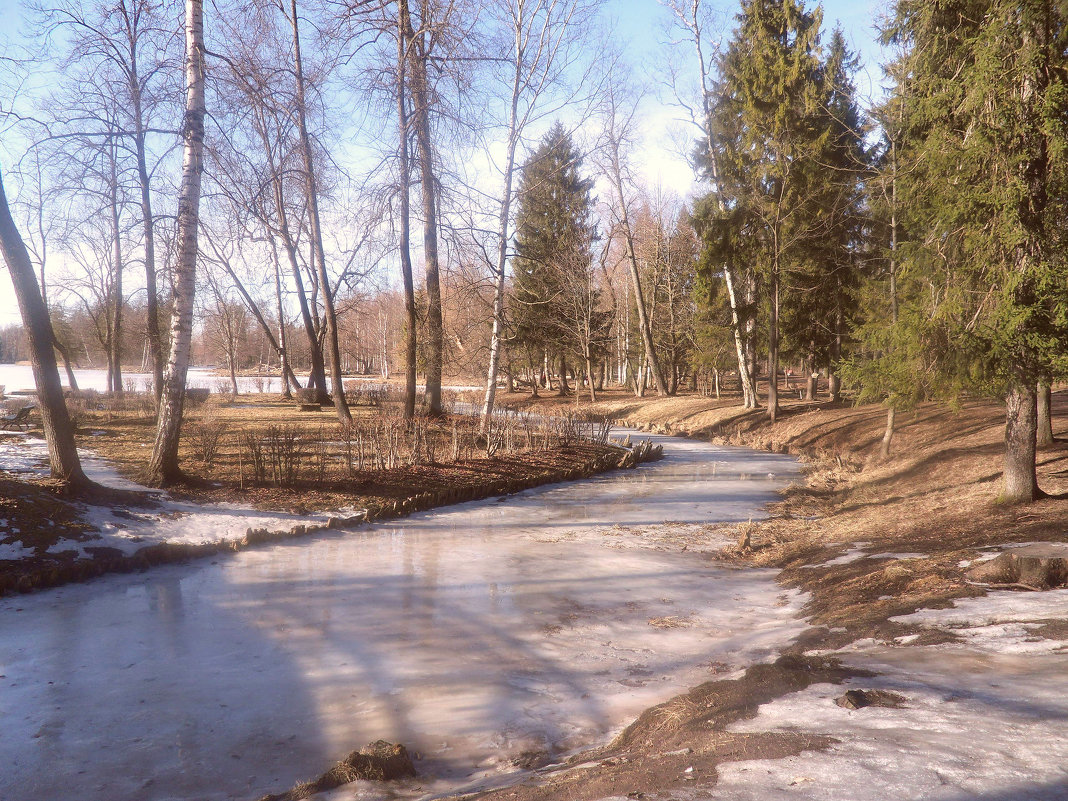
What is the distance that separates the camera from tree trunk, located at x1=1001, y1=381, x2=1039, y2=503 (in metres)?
8.41

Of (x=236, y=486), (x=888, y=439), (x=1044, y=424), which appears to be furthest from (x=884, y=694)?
(x=888, y=439)

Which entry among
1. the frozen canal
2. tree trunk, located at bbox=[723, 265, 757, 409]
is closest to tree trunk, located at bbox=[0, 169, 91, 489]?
the frozen canal

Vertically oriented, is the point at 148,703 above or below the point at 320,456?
→ below

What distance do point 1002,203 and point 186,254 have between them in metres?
11.3

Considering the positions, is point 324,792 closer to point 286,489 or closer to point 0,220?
point 286,489

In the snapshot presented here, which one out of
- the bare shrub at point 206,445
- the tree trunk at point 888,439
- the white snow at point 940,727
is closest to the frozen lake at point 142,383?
the bare shrub at point 206,445

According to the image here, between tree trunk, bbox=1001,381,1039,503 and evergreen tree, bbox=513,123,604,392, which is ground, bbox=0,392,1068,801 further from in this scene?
evergreen tree, bbox=513,123,604,392

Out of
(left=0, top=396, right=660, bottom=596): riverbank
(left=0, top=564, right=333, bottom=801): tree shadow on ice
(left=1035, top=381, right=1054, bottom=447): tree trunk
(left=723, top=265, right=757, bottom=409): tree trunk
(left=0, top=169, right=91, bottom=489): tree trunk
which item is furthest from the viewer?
(left=723, top=265, right=757, bottom=409): tree trunk

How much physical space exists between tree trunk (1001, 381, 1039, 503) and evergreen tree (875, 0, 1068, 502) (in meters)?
0.01

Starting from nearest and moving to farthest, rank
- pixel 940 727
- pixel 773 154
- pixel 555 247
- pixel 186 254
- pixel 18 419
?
pixel 940 727
pixel 186 254
pixel 18 419
pixel 773 154
pixel 555 247

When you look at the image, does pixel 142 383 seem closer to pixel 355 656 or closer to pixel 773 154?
pixel 773 154

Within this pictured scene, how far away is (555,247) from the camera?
34.5m

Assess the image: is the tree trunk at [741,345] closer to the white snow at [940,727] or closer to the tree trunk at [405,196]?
the tree trunk at [405,196]

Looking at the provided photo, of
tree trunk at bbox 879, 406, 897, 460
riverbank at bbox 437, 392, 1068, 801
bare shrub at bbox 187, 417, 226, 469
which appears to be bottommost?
riverbank at bbox 437, 392, 1068, 801
